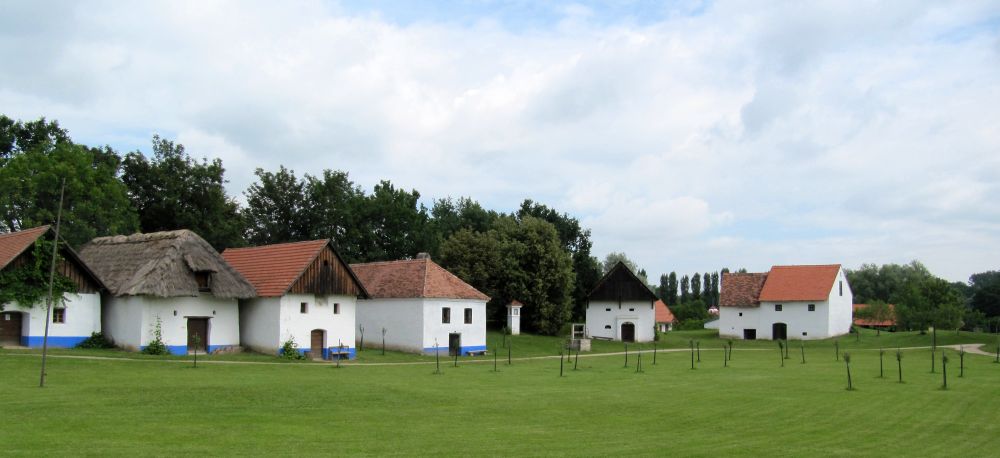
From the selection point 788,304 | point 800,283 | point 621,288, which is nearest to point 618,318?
point 621,288

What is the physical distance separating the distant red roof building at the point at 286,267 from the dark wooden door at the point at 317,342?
2373 mm

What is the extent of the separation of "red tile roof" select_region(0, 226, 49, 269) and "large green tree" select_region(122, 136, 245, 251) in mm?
20804

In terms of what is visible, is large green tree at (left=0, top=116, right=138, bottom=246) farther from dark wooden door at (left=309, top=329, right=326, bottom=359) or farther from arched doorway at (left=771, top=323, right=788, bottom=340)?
arched doorway at (left=771, top=323, right=788, bottom=340)

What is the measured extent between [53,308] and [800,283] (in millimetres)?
58045

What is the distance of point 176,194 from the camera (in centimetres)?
5856

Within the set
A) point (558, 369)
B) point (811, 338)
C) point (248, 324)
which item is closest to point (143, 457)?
point (558, 369)

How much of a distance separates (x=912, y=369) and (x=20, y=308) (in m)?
39.1

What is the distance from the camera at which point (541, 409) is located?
2086cm

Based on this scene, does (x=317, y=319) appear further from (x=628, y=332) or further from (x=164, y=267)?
(x=628, y=332)

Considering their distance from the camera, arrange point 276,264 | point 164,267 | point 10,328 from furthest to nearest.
Answer: point 276,264 < point 164,267 < point 10,328

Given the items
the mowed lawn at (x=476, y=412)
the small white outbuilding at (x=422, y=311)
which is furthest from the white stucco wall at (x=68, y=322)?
the small white outbuilding at (x=422, y=311)

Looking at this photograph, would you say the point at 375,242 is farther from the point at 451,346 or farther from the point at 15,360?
the point at 15,360

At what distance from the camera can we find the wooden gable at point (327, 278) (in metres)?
40.1

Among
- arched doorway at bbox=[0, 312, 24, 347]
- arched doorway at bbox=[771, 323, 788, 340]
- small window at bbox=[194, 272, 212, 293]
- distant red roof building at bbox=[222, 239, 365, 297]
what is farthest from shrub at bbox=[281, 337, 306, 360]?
arched doorway at bbox=[771, 323, 788, 340]
